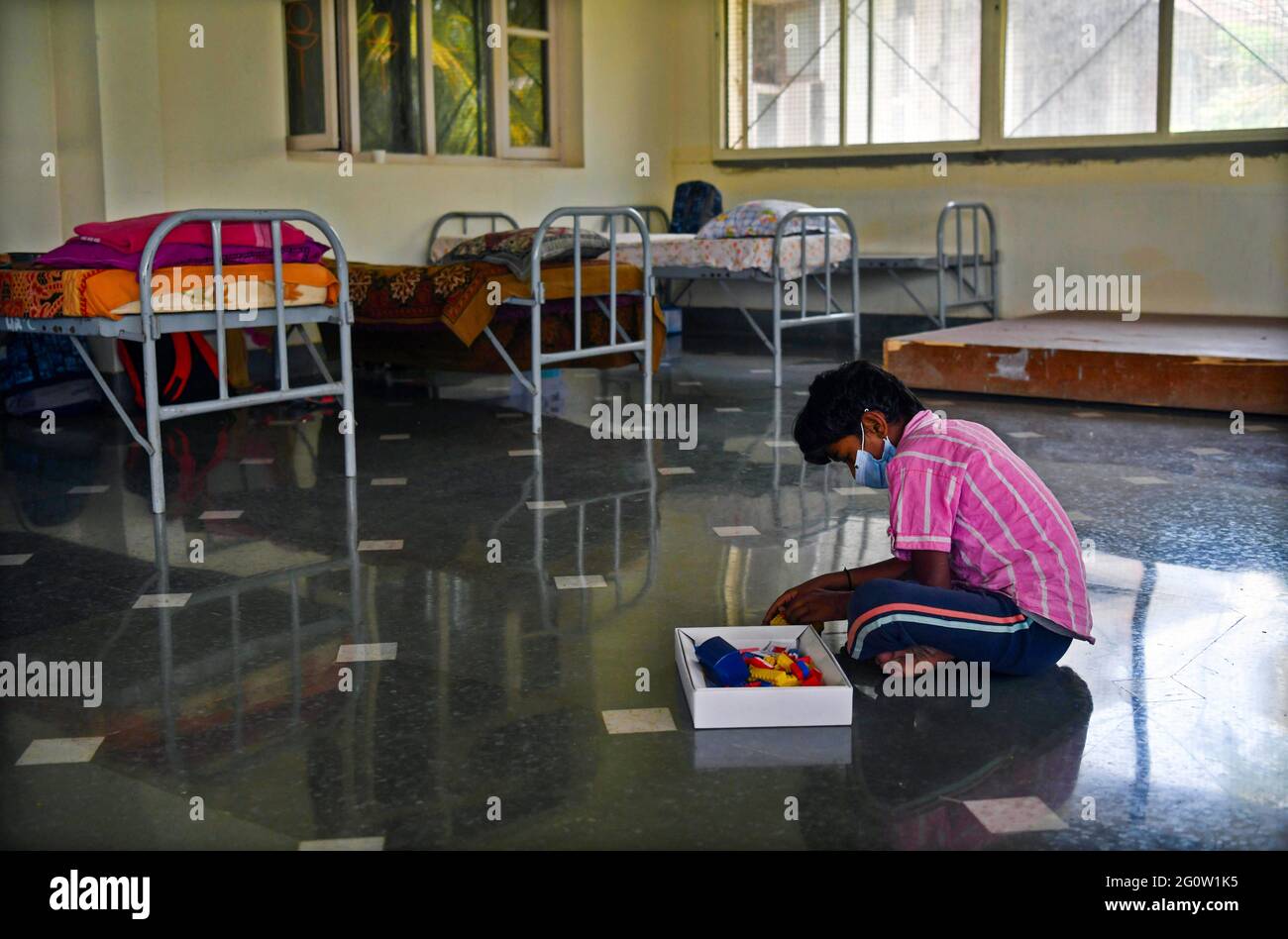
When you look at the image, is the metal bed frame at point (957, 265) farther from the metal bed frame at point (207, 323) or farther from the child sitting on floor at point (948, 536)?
the child sitting on floor at point (948, 536)

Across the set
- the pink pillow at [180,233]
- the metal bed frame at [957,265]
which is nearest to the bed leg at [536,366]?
the pink pillow at [180,233]

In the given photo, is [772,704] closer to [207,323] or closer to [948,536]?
[948,536]

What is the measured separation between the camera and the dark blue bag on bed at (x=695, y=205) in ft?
28.5

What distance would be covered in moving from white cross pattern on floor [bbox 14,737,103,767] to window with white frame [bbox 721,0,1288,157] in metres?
6.62

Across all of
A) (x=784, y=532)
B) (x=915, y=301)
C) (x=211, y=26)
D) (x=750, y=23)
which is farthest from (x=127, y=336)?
(x=750, y=23)

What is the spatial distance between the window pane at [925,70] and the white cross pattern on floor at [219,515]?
18.2ft

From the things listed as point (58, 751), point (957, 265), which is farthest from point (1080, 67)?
point (58, 751)

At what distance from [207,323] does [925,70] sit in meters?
5.42

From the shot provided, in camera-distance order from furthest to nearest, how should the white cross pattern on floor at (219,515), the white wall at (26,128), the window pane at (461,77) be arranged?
the window pane at (461,77) → the white wall at (26,128) → the white cross pattern on floor at (219,515)

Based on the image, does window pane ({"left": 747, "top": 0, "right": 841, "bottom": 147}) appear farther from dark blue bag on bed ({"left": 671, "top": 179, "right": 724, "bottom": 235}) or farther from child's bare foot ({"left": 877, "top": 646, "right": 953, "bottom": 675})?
child's bare foot ({"left": 877, "top": 646, "right": 953, "bottom": 675})

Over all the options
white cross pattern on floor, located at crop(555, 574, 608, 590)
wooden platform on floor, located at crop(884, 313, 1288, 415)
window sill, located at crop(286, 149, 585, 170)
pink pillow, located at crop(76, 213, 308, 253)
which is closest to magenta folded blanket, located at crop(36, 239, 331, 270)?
pink pillow, located at crop(76, 213, 308, 253)

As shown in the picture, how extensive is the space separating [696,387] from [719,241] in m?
0.78
